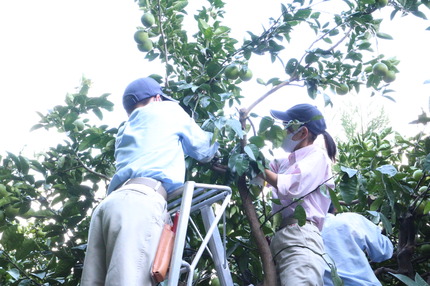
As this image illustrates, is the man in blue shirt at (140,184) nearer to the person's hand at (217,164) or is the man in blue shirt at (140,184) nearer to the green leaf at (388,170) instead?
the person's hand at (217,164)

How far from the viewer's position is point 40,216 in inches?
77.8

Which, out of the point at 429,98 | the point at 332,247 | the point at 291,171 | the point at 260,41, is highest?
the point at 260,41

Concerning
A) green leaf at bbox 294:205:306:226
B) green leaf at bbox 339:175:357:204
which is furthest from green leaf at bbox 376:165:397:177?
green leaf at bbox 294:205:306:226

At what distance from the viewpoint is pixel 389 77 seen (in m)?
2.06

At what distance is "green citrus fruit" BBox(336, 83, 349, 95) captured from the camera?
203cm

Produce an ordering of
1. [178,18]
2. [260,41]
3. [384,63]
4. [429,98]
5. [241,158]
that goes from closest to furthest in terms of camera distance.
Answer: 1. [429,98]
2. [241,158]
3. [260,41]
4. [384,63]
5. [178,18]

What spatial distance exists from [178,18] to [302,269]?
4.14ft

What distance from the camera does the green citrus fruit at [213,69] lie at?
5.99 ft

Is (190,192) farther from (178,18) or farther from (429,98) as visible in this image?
(178,18)

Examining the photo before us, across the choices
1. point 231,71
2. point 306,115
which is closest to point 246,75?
point 231,71

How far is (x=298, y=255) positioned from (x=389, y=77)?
938mm

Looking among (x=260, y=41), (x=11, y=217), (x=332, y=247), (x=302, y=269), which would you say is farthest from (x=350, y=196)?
(x=11, y=217)

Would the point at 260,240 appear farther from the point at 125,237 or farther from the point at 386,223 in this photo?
the point at 125,237

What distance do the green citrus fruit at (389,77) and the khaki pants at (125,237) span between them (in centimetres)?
118
